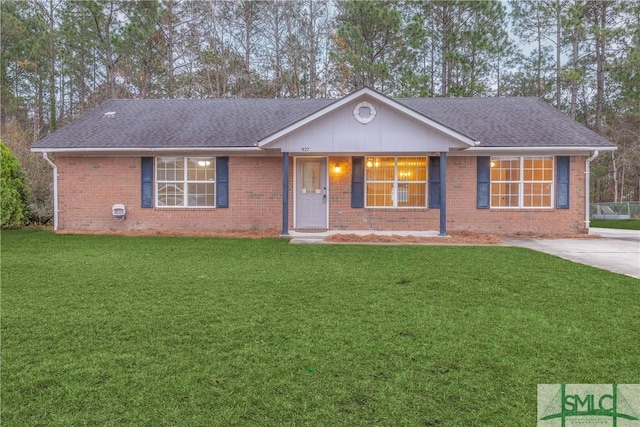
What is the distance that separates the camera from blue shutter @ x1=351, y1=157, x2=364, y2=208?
480 inches

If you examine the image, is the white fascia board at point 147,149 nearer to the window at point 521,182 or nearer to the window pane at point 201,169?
the window pane at point 201,169

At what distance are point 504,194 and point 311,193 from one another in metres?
5.83

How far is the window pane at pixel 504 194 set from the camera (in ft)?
39.6

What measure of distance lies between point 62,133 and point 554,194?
1544cm

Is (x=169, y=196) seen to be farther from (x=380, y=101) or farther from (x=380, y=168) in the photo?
(x=380, y=101)

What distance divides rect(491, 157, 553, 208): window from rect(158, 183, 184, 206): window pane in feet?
31.3

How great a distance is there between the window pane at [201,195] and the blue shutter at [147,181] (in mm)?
1143

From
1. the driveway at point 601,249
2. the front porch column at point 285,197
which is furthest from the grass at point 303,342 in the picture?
the front porch column at point 285,197

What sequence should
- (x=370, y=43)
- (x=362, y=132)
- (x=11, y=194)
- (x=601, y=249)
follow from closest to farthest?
(x=601, y=249)
(x=362, y=132)
(x=11, y=194)
(x=370, y=43)

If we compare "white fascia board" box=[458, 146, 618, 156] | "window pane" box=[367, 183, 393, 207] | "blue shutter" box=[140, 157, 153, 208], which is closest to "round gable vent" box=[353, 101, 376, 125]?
"window pane" box=[367, 183, 393, 207]

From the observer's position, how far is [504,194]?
→ 1213cm

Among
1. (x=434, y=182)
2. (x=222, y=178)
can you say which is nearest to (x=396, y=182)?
(x=434, y=182)

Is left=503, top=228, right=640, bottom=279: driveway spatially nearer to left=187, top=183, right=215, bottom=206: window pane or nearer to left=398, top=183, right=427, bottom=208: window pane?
left=398, top=183, right=427, bottom=208: window pane

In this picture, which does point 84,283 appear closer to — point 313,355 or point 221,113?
point 313,355
